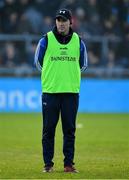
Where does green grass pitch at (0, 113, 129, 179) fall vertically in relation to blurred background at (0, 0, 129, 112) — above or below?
below

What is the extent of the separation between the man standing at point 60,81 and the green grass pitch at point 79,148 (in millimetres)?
600

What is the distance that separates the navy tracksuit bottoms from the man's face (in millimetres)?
1017

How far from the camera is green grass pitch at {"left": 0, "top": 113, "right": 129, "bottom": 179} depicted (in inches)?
466

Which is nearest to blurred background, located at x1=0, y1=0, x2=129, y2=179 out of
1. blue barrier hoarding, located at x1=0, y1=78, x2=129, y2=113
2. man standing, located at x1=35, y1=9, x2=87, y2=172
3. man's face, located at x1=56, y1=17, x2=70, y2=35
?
blue barrier hoarding, located at x1=0, y1=78, x2=129, y2=113

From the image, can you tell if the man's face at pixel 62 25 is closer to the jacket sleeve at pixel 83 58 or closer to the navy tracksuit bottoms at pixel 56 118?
the jacket sleeve at pixel 83 58

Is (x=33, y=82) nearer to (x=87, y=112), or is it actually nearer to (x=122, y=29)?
(x=87, y=112)

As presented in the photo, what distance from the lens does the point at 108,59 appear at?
2842 centimetres

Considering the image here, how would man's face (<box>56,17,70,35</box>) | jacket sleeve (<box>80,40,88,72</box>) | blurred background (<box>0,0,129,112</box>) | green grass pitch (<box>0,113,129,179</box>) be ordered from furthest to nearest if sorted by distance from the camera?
blurred background (<box>0,0,129,112</box>) → jacket sleeve (<box>80,40,88,72</box>) → green grass pitch (<box>0,113,129,179</box>) → man's face (<box>56,17,70,35</box>)

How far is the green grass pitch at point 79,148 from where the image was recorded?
1184 cm

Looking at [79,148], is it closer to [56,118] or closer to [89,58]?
[56,118]

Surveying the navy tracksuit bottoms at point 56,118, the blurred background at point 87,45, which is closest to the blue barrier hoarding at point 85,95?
the blurred background at point 87,45

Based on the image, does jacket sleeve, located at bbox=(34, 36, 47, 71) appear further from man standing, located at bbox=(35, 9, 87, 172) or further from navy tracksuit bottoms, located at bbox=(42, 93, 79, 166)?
navy tracksuit bottoms, located at bbox=(42, 93, 79, 166)

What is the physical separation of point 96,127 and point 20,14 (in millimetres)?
8246

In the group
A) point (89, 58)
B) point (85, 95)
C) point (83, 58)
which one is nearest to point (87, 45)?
point (89, 58)
